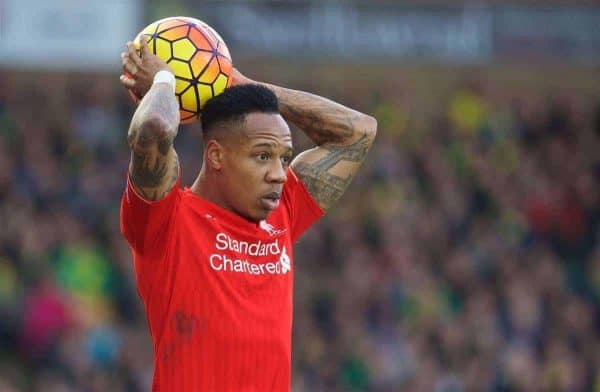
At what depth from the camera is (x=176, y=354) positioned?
455 centimetres

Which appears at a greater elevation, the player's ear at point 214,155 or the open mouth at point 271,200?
the player's ear at point 214,155

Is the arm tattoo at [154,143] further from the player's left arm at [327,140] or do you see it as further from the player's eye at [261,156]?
the player's left arm at [327,140]

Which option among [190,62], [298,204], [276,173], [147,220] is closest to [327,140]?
[298,204]

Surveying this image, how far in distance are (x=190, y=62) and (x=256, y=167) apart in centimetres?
47

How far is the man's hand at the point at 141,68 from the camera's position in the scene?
4695 millimetres

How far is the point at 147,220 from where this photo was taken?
452 cm

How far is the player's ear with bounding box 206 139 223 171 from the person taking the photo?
474 cm

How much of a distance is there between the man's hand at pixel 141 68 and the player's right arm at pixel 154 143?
7cm

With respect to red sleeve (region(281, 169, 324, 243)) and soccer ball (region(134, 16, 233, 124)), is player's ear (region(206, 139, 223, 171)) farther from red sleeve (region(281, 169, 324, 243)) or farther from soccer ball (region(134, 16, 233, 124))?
red sleeve (region(281, 169, 324, 243))

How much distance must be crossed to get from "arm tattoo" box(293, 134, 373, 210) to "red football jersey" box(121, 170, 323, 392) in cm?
50

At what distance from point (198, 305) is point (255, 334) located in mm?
226

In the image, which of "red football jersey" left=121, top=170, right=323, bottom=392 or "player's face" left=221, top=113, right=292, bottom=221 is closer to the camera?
"red football jersey" left=121, top=170, right=323, bottom=392

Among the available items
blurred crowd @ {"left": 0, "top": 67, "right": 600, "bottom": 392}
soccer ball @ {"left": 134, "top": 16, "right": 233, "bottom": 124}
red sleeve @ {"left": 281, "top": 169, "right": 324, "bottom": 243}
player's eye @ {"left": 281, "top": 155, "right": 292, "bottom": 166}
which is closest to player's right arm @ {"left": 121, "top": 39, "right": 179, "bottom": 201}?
soccer ball @ {"left": 134, "top": 16, "right": 233, "bottom": 124}

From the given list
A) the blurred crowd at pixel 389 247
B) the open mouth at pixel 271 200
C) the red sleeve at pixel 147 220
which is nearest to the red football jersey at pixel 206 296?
the red sleeve at pixel 147 220
